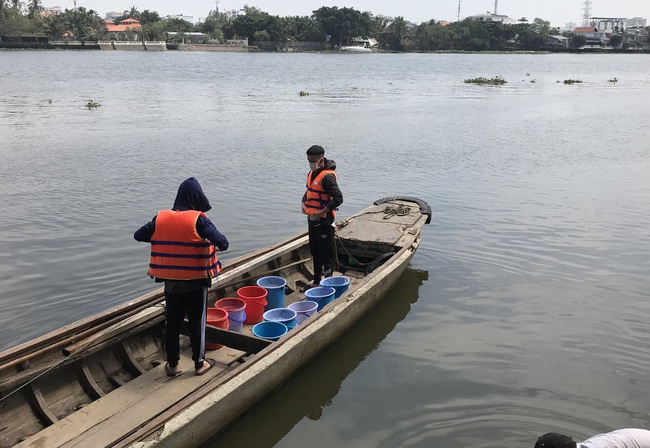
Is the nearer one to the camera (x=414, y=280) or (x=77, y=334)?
(x=77, y=334)

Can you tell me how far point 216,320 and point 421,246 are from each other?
5259 mm

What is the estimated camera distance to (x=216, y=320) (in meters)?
5.95

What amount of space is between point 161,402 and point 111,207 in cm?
774

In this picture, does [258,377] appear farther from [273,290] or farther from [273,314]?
[273,290]

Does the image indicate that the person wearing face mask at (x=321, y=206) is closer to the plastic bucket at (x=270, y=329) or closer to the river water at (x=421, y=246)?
the river water at (x=421, y=246)

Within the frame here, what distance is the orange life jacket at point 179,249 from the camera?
15.0 ft

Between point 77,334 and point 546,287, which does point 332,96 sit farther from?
point 77,334

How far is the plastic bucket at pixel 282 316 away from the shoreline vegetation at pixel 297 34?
354ft

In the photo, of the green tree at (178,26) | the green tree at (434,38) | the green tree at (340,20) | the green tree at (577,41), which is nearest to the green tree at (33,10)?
the green tree at (178,26)

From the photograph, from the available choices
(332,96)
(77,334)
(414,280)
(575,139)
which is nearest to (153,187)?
(414,280)

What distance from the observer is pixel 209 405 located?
14.6 ft

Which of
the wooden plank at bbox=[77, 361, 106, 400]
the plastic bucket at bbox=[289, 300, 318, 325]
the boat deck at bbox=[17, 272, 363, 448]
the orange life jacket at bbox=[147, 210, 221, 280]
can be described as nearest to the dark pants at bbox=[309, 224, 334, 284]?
the plastic bucket at bbox=[289, 300, 318, 325]

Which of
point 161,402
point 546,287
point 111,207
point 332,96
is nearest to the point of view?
point 161,402

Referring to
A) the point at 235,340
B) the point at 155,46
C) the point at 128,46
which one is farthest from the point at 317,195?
the point at 128,46
